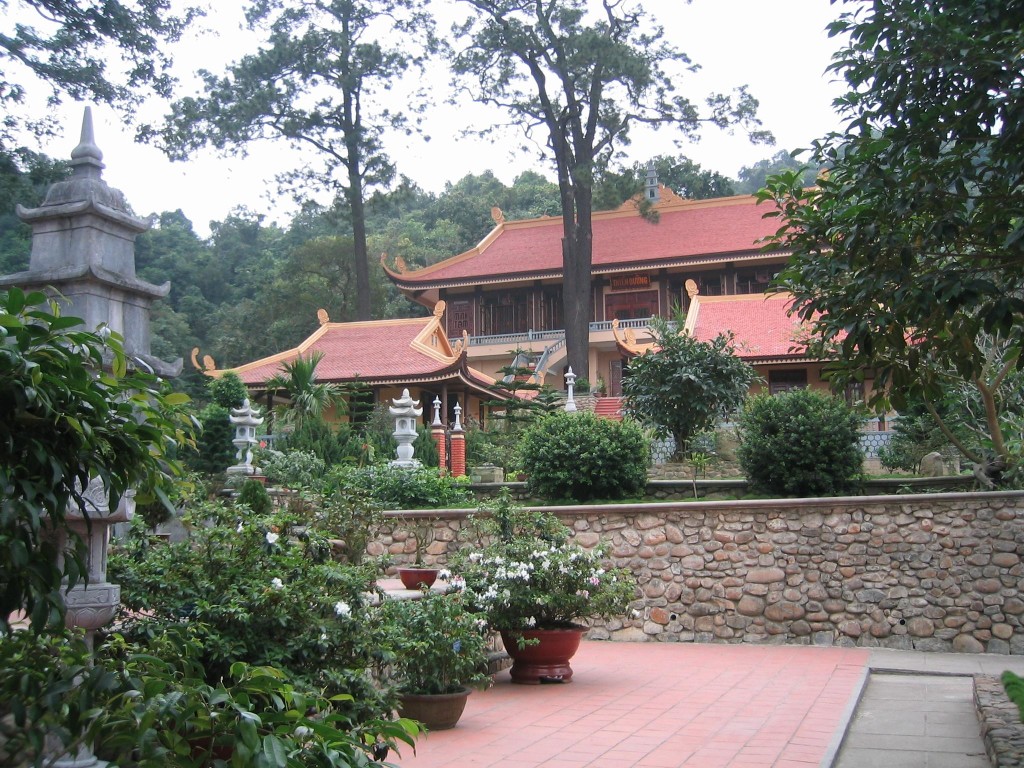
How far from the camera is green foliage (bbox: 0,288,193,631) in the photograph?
2.13 meters

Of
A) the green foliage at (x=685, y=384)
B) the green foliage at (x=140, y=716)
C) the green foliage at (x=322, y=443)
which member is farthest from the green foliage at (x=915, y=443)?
the green foliage at (x=140, y=716)

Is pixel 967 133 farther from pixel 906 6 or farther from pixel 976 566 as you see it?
pixel 976 566

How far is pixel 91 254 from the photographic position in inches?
246

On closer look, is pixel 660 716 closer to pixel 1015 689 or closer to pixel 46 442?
pixel 1015 689

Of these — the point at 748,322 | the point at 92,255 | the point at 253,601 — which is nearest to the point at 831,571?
the point at 253,601

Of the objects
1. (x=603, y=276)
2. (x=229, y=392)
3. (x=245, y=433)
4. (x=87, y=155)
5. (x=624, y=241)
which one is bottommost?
(x=245, y=433)

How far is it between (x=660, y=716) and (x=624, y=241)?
29.5 m

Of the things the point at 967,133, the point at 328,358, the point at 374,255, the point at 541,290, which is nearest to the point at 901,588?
the point at 967,133

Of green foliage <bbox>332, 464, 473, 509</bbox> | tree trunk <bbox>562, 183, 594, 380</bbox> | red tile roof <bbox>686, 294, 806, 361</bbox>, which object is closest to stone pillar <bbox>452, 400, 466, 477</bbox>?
green foliage <bbox>332, 464, 473, 509</bbox>

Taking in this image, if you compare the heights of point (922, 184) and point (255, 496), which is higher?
point (922, 184)

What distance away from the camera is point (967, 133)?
5.05 meters

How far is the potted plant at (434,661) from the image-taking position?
19.2 ft

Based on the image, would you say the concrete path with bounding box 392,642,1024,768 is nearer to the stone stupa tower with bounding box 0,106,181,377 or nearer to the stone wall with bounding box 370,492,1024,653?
the stone wall with bounding box 370,492,1024,653

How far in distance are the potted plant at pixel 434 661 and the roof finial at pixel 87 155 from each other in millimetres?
3567
